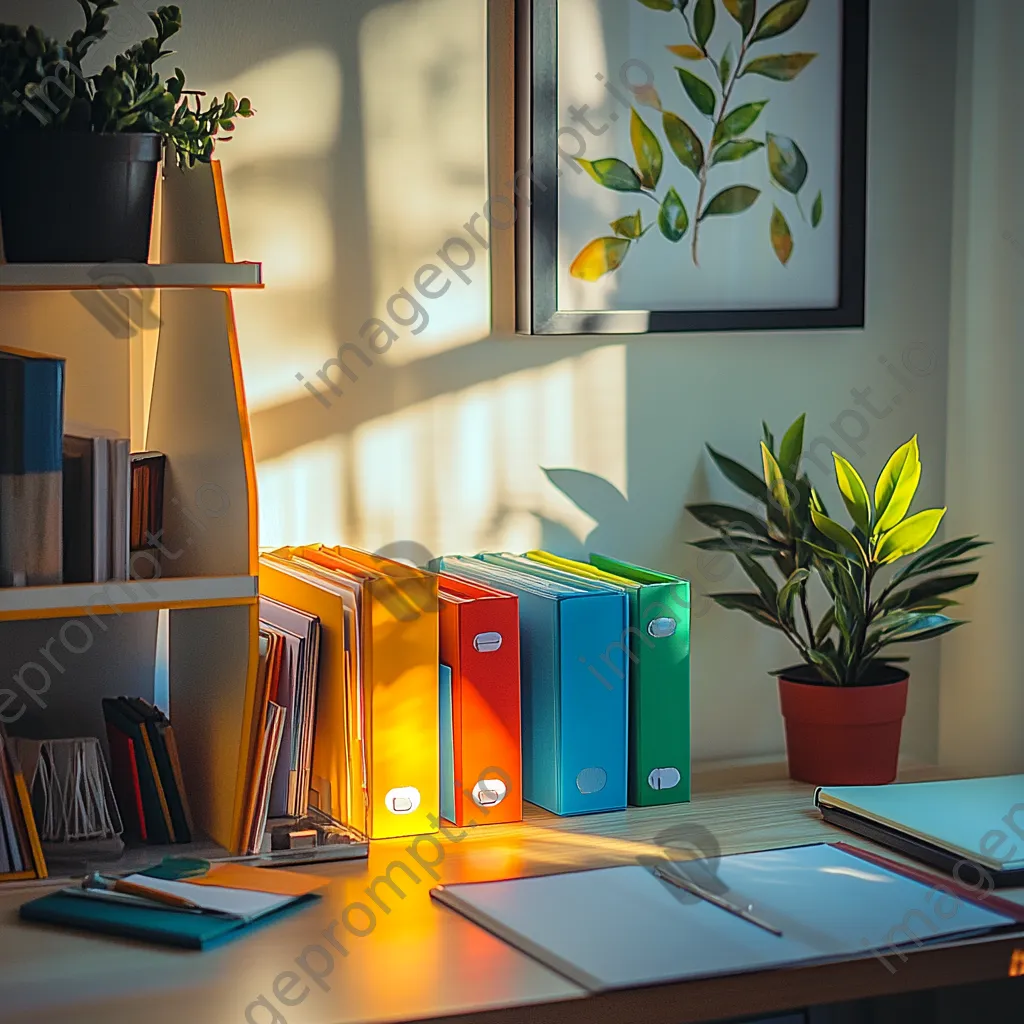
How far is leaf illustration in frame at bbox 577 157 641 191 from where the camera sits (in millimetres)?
1981

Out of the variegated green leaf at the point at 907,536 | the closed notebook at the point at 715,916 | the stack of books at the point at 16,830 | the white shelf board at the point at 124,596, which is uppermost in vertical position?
the variegated green leaf at the point at 907,536

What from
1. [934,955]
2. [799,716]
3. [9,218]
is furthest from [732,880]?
[9,218]

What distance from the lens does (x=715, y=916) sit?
1.42 m

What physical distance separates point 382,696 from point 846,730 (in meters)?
0.64

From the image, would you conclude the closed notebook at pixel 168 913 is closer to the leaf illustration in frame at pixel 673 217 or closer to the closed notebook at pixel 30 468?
the closed notebook at pixel 30 468

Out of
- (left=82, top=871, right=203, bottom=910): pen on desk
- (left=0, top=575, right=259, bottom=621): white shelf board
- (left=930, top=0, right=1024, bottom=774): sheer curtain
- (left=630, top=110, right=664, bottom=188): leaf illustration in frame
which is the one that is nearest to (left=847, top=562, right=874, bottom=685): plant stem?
(left=930, top=0, right=1024, bottom=774): sheer curtain

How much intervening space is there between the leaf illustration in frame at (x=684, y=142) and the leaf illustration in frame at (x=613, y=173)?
72 millimetres

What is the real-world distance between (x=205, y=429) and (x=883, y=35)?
3.82ft

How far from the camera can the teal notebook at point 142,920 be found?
1.36 metres

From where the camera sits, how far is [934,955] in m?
1.35

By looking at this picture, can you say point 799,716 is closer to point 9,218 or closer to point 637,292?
point 637,292

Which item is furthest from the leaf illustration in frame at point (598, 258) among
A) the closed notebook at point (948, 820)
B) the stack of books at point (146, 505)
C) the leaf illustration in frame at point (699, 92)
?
the closed notebook at point (948, 820)

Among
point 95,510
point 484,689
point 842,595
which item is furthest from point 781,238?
point 95,510

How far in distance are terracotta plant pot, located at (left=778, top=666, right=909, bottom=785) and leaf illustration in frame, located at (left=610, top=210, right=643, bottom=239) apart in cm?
63
